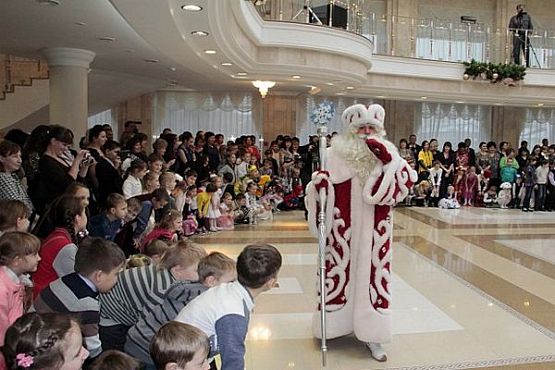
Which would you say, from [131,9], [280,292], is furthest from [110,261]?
[131,9]

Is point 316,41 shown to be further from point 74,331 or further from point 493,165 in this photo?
point 74,331

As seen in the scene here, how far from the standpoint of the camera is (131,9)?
18.8 feet

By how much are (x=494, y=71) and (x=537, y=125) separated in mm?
5773

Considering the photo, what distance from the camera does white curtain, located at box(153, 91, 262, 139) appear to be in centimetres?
1675

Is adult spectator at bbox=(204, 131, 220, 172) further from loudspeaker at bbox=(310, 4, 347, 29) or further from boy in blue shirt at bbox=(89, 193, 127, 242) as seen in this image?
boy in blue shirt at bbox=(89, 193, 127, 242)

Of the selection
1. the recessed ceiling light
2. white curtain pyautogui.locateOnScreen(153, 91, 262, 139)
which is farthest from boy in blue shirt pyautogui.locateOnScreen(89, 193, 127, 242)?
white curtain pyautogui.locateOnScreen(153, 91, 262, 139)

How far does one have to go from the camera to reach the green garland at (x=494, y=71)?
14797mm

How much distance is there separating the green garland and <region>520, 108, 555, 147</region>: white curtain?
15.7 ft

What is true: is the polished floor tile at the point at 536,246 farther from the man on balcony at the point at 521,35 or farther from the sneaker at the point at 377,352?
the man on balcony at the point at 521,35

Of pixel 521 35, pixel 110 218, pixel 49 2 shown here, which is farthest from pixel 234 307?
pixel 521 35

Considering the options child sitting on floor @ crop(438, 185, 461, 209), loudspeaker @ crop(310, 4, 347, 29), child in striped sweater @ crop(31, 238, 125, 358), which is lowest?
child sitting on floor @ crop(438, 185, 461, 209)

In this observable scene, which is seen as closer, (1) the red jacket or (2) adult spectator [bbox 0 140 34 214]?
(1) the red jacket

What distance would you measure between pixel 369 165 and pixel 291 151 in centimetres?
927

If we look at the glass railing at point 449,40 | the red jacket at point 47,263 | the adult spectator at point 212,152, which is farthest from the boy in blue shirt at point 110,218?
the glass railing at point 449,40
